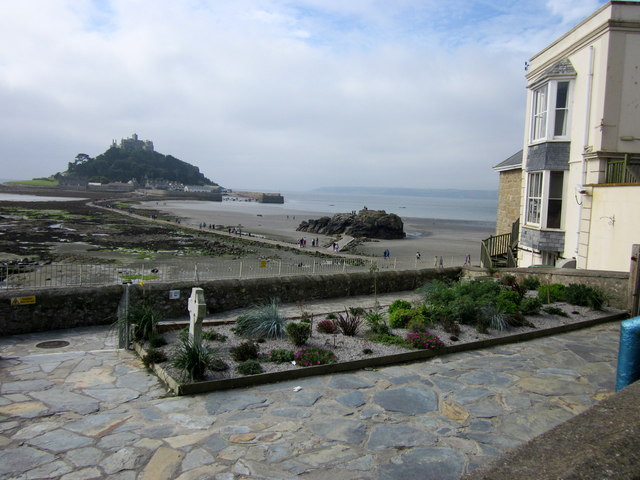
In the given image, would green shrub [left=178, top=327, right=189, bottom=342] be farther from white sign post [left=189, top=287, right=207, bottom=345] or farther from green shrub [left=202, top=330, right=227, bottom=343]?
green shrub [left=202, top=330, right=227, bottom=343]

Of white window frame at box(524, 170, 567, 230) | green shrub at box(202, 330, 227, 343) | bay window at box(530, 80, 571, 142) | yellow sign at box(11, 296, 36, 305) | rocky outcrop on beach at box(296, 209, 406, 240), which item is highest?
bay window at box(530, 80, 571, 142)

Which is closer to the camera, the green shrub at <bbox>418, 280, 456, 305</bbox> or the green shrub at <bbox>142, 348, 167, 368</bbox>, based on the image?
the green shrub at <bbox>142, 348, 167, 368</bbox>

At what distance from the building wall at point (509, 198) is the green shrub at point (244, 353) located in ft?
61.8

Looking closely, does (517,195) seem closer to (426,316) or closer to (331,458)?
(426,316)

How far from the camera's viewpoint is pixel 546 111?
17219 mm

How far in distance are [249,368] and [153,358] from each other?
63.8 inches

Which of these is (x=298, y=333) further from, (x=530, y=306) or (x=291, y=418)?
(x=530, y=306)

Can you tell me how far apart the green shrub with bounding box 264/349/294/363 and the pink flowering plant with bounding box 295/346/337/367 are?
0.38ft

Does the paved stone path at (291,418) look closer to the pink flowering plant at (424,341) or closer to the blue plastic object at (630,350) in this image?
the pink flowering plant at (424,341)

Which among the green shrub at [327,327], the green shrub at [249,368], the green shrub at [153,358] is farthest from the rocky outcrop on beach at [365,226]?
the green shrub at [249,368]

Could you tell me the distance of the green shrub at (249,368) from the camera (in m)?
6.80

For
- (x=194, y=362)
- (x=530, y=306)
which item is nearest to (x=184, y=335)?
(x=194, y=362)

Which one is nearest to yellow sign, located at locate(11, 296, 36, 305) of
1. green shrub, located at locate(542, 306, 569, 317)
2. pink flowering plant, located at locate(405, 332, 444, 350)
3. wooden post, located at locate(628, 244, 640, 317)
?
pink flowering plant, located at locate(405, 332, 444, 350)

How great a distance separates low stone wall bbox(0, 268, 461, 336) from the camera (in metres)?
9.62
